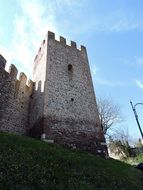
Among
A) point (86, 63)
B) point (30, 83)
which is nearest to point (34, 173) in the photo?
point (30, 83)

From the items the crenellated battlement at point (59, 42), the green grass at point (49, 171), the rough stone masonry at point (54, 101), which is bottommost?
the green grass at point (49, 171)

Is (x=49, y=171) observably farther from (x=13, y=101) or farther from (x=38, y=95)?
(x=38, y=95)

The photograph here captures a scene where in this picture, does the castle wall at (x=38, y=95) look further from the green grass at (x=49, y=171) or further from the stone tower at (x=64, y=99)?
the green grass at (x=49, y=171)

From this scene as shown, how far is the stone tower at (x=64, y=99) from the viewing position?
54.7 ft

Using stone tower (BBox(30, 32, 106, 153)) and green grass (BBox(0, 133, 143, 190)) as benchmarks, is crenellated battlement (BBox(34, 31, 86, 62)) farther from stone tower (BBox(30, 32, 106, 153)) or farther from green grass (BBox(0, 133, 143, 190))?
green grass (BBox(0, 133, 143, 190))

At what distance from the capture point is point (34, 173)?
9125 millimetres

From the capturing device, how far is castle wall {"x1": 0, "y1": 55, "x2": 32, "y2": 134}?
672 inches

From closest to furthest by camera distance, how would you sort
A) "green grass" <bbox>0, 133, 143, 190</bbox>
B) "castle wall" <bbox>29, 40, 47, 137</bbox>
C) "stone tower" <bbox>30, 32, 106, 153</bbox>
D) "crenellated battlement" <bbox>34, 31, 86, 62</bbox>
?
1. "green grass" <bbox>0, 133, 143, 190</bbox>
2. "stone tower" <bbox>30, 32, 106, 153</bbox>
3. "castle wall" <bbox>29, 40, 47, 137</bbox>
4. "crenellated battlement" <bbox>34, 31, 86, 62</bbox>

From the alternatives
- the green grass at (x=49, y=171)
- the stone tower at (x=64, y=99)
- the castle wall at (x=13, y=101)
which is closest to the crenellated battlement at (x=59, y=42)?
the stone tower at (x=64, y=99)

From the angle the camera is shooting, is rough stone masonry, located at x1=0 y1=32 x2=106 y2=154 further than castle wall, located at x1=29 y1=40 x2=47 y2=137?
No

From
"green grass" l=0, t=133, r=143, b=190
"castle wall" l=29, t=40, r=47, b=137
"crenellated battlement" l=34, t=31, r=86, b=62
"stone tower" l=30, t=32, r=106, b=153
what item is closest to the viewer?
"green grass" l=0, t=133, r=143, b=190

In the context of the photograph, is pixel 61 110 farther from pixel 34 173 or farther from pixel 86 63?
pixel 34 173

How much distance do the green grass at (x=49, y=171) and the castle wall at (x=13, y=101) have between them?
4.59 m

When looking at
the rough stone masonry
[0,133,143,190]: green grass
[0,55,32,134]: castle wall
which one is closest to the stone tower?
the rough stone masonry
